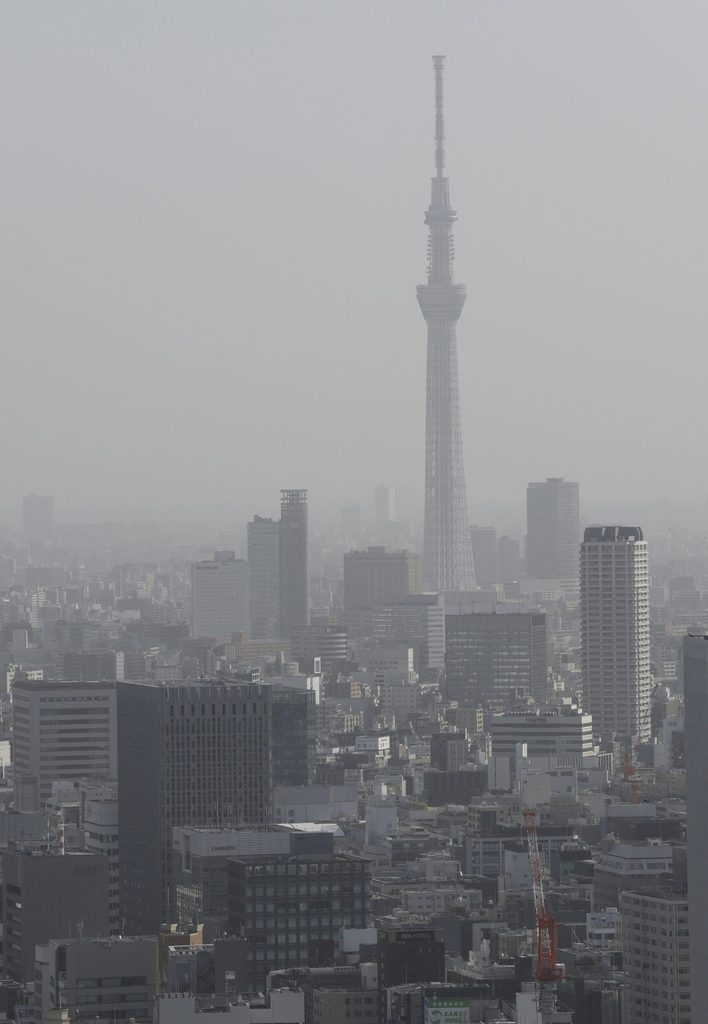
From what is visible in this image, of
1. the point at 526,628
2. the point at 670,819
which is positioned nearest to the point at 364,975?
the point at 670,819

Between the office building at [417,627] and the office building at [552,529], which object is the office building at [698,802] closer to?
the office building at [417,627]

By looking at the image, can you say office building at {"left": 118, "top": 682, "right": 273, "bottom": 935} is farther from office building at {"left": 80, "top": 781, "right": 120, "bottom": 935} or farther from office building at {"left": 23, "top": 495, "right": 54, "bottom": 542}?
office building at {"left": 23, "top": 495, "right": 54, "bottom": 542}

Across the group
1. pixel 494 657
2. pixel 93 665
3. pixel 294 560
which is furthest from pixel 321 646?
pixel 494 657

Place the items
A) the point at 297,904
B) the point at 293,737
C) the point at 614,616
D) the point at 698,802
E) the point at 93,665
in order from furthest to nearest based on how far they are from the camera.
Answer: the point at 93,665, the point at 614,616, the point at 293,737, the point at 297,904, the point at 698,802

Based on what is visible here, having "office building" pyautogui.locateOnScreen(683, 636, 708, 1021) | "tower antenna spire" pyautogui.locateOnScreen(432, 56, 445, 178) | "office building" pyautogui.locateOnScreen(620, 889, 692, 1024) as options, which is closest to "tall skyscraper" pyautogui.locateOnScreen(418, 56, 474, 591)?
"tower antenna spire" pyautogui.locateOnScreen(432, 56, 445, 178)

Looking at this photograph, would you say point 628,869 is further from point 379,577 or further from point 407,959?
point 379,577
